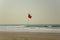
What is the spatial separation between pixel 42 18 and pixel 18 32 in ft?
1.08

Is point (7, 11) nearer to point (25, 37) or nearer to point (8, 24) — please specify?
point (8, 24)

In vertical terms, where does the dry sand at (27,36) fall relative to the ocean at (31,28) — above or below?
below

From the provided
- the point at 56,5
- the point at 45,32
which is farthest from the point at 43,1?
the point at 45,32

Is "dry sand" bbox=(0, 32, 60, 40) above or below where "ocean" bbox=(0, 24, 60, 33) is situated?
below

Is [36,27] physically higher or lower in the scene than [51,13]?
lower

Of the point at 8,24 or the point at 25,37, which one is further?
the point at 8,24

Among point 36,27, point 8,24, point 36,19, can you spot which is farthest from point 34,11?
point 8,24

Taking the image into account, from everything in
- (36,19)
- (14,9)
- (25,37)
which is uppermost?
(14,9)

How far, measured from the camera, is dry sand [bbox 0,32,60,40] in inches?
43.4

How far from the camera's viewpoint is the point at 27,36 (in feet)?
3.68

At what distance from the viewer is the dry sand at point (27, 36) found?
1.10m

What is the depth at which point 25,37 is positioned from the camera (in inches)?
44.2

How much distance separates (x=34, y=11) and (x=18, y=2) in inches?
8.4

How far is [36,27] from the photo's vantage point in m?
1.18
